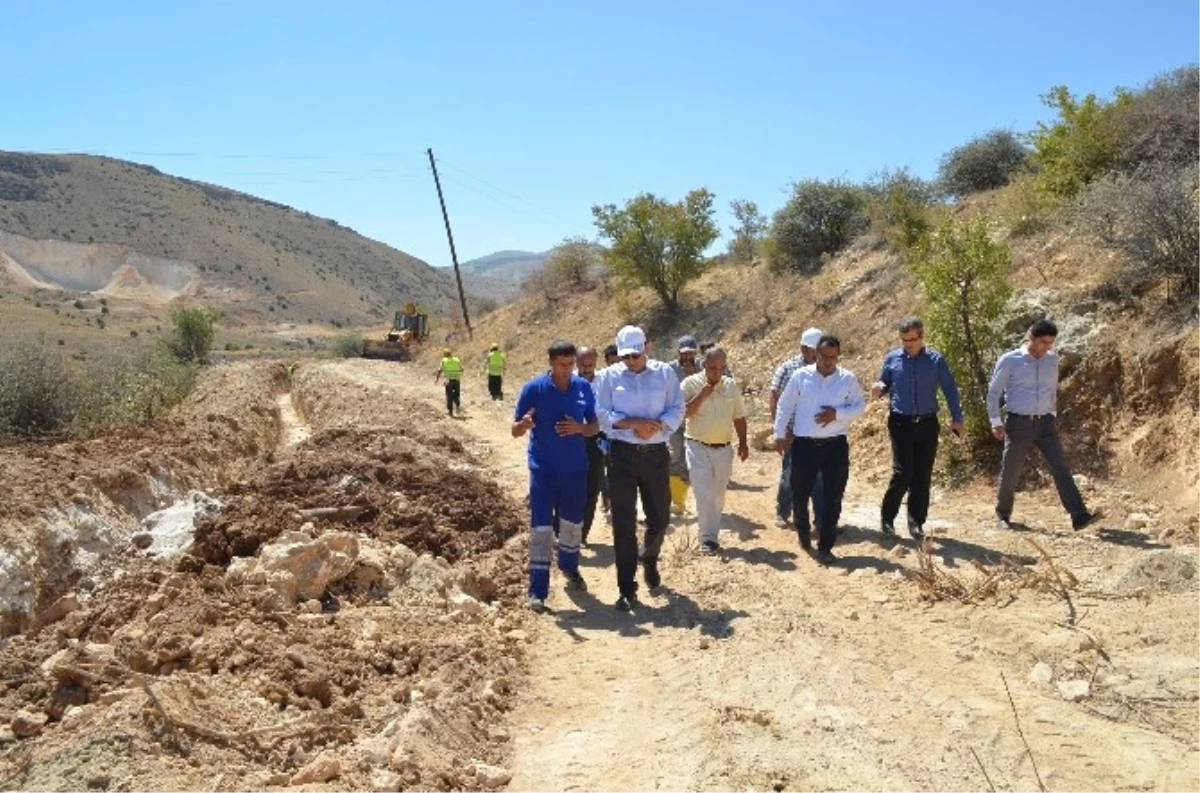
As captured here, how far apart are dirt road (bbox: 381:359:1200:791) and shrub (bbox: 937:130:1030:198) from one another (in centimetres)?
1753

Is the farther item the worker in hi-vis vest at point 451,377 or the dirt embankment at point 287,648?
the worker in hi-vis vest at point 451,377

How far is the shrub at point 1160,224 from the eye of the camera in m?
8.93

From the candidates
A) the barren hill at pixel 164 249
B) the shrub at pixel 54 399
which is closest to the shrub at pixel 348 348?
the shrub at pixel 54 399

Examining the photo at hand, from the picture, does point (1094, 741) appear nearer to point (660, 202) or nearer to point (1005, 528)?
point (1005, 528)

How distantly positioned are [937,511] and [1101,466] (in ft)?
5.09

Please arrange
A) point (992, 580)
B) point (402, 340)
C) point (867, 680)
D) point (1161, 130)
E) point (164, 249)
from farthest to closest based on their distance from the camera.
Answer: point (164, 249) < point (402, 340) < point (1161, 130) < point (992, 580) < point (867, 680)

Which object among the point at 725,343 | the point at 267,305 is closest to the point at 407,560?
the point at 725,343

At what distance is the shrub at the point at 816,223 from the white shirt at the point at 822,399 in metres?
17.9

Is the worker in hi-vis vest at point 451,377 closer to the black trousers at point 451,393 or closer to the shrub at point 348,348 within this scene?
the black trousers at point 451,393

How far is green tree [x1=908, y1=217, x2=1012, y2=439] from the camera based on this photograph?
9.15 meters

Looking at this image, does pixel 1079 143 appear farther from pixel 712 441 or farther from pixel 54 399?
pixel 54 399

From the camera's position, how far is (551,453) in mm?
Answer: 5824

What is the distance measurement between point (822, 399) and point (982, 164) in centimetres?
1837

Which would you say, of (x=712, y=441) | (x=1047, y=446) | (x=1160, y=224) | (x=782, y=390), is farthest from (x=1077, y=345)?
(x=712, y=441)
